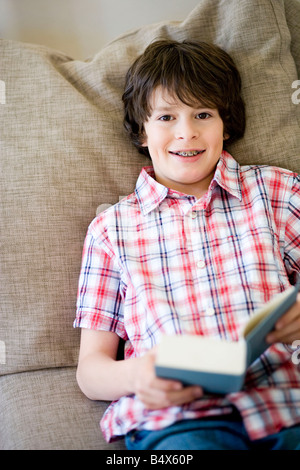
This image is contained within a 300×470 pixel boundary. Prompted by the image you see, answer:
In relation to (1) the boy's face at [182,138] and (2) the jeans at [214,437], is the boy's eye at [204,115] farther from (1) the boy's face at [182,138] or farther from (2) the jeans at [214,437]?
(2) the jeans at [214,437]

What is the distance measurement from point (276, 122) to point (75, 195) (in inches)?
21.2

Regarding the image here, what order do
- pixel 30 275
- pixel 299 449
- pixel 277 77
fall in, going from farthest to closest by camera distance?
pixel 277 77 < pixel 30 275 < pixel 299 449

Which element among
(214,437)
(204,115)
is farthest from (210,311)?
(204,115)

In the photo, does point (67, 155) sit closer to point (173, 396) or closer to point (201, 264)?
Result: point (201, 264)

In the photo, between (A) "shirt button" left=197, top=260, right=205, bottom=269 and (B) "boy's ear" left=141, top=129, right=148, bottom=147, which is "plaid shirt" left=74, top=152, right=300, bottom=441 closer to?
(A) "shirt button" left=197, top=260, right=205, bottom=269

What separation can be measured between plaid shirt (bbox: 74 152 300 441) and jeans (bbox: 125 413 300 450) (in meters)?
0.02

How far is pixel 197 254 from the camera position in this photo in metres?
1.08

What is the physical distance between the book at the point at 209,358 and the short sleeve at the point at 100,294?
1.18 feet

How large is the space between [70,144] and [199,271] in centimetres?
47

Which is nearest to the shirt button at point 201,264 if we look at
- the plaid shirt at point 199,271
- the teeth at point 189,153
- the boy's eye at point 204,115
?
the plaid shirt at point 199,271

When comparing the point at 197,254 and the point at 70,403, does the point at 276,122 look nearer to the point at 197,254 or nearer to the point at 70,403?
the point at 197,254

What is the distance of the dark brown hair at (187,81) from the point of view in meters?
1.16
